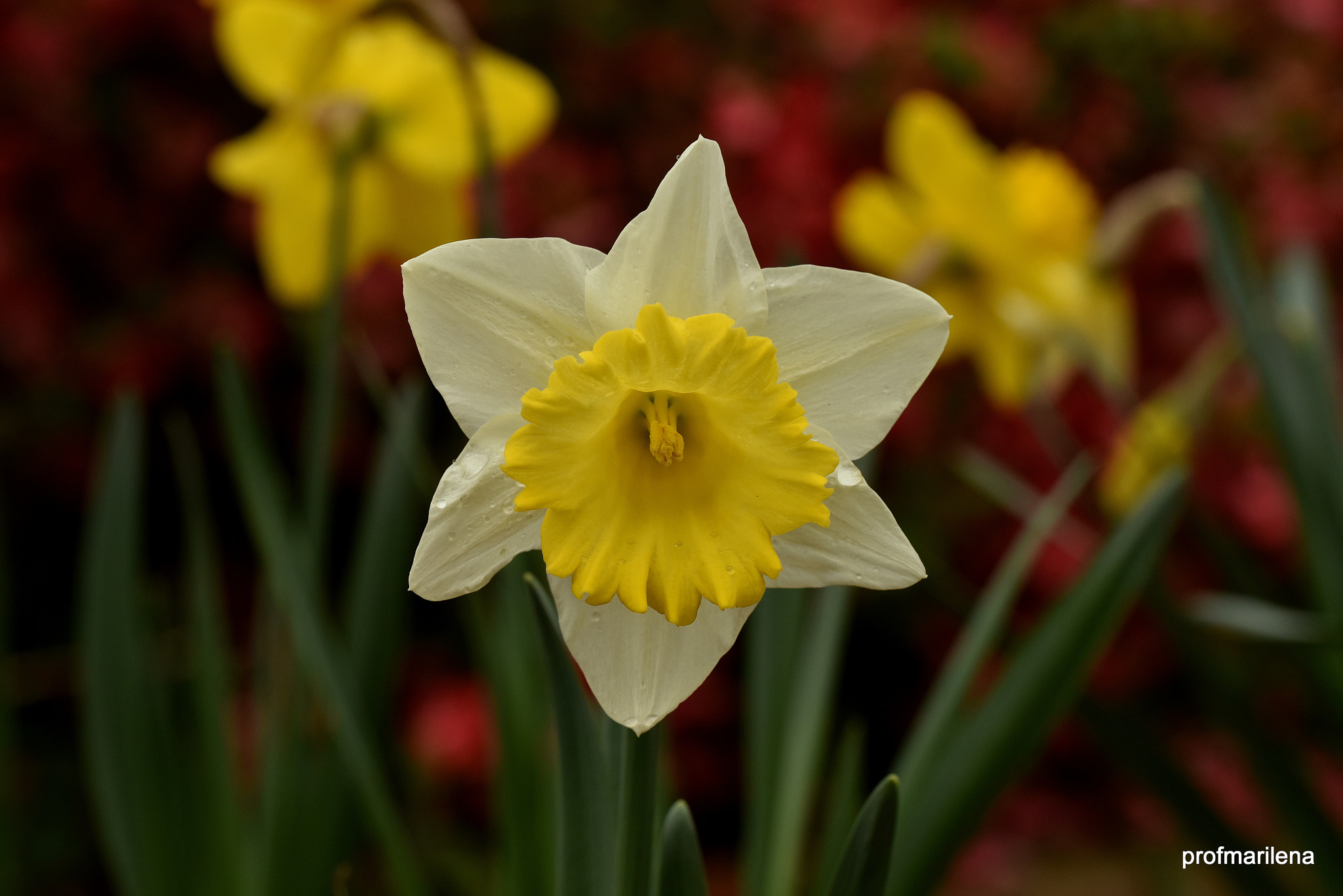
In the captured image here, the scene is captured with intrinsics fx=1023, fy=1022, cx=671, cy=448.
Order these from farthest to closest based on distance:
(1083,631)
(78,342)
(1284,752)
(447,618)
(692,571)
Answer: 1. (447,618)
2. (78,342)
3. (1284,752)
4. (1083,631)
5. (692,571)

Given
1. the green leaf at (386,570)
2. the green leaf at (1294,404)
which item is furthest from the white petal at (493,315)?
the green leaf at (1294,404)

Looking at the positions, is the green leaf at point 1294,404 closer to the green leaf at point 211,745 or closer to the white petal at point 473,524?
the white petal at point 473,524

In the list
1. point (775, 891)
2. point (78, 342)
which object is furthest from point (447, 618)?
point (775, 891)

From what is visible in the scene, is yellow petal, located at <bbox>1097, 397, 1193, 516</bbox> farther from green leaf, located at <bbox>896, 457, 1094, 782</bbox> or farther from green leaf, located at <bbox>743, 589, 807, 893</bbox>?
green leaf, located at <bbox>743, 589, 807, 893</bbox>

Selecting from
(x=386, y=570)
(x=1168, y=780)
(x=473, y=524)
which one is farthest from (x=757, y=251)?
(x=473, y=524)

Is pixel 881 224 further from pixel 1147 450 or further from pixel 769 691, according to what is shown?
pixel 769 691

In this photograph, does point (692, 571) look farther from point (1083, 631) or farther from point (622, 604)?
A: point (1083, 631)

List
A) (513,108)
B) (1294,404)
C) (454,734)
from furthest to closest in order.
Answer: (454,734)
(513,108)
(1294,404)
